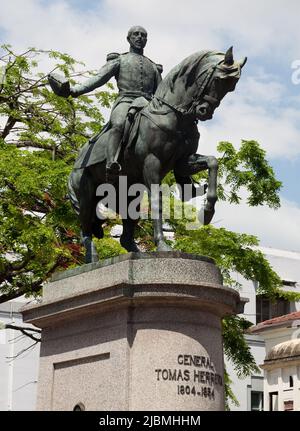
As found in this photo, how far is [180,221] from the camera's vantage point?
24.7 meters

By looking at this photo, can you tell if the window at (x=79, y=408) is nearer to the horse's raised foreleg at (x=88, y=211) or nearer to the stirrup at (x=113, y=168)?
the horse's raised foreleg at (x=88, y=211)

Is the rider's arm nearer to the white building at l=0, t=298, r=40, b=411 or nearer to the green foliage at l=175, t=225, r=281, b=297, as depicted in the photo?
the green foliage at l=175, t=225, r=281, b=297

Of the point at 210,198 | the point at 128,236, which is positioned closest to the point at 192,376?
the point at 210,198

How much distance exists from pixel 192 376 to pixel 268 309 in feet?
109

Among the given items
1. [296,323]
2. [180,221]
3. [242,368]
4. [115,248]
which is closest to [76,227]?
[115,248]

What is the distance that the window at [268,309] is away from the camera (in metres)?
44.4

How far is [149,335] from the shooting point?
12.0m

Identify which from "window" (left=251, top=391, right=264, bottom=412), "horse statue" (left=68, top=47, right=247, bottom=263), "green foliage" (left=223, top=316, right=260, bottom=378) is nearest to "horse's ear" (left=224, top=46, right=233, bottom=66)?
"horse statue" (left=68, top=47, right=247, bottom=263)

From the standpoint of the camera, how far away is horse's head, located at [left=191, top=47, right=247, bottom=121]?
12.7 m

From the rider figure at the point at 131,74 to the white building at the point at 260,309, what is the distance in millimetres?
27907

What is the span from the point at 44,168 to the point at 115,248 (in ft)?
9.67

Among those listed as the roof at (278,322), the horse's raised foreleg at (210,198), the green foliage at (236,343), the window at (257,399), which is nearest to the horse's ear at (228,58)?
the horse's raised foreleg at (210,198)

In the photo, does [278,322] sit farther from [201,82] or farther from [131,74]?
[201,82]
